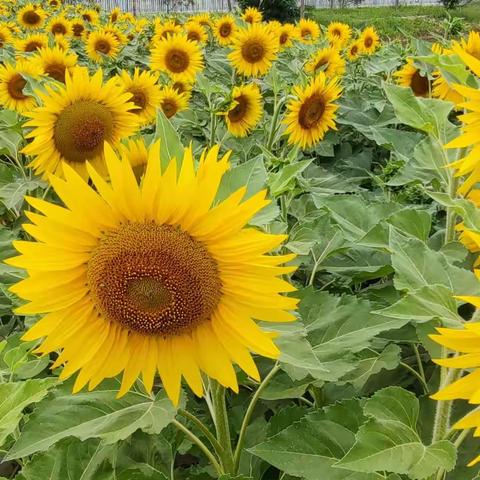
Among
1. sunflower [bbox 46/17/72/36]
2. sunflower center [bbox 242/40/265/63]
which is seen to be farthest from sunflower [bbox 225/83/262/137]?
sunflower [bbox 46/17/72/36]

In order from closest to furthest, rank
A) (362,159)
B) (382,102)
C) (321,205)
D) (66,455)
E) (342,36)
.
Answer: (66,455) < (321,205) < (362,159) < (382,102) < (342,36)

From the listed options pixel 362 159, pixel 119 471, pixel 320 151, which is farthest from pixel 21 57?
pixel 119 471

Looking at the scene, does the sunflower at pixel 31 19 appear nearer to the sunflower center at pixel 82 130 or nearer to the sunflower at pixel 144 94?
the sunflower at pixel 144 94

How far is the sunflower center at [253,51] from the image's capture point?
14.0 ft

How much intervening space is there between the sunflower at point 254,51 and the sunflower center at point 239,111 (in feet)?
3.28

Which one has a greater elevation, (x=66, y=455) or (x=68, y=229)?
(x=68, y=229)

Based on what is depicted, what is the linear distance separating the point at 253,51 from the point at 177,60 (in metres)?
0.49

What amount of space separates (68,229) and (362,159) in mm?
2597

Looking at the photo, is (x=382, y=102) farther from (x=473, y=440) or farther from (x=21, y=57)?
(x=473, y=440)

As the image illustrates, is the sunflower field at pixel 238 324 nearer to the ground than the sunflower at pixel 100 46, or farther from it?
nearer to the ground

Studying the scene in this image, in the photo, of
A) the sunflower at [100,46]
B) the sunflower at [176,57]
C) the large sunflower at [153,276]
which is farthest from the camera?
the sunflower at [100,46]

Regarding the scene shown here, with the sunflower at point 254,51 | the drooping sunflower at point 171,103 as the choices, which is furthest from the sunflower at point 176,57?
the drooping sunflower at point 171,103

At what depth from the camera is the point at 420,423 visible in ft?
4.26

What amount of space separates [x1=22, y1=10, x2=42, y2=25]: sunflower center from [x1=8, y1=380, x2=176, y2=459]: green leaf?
5.68m
